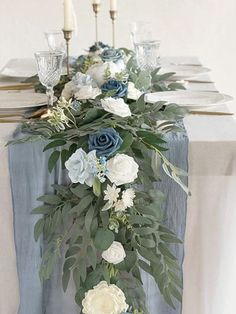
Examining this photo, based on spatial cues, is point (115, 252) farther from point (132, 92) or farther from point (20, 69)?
point (20, 69)

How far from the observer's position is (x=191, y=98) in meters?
1.71

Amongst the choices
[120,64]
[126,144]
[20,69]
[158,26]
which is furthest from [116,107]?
Result: [158,26]

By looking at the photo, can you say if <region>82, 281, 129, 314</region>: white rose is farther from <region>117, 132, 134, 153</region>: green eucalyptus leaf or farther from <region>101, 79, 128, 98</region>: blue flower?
<region>101, 79, 128, 98</region>: blue flower

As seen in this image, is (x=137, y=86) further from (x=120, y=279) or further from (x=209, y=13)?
(x=209, y=13)

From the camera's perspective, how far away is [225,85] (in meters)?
3.35

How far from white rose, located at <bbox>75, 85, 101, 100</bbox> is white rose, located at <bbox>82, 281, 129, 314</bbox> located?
454mm

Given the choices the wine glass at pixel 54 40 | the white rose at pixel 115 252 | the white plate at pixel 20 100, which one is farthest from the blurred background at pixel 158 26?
the white rose at pixel 115 252

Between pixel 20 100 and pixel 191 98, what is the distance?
1.56ft

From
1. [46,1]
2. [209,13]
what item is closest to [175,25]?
[209,13]

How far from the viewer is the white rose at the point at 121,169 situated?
3.86 feet

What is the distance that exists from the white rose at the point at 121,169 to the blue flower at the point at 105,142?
0.02 metres

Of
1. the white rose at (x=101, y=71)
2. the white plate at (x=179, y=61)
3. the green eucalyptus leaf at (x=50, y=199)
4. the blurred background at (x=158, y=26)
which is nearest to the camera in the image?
the green eucalyptus leaf at (x=50, y=199)

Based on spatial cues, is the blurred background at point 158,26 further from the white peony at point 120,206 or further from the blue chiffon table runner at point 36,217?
the white peony at point 120,206

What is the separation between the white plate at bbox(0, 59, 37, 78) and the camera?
2203 mm
